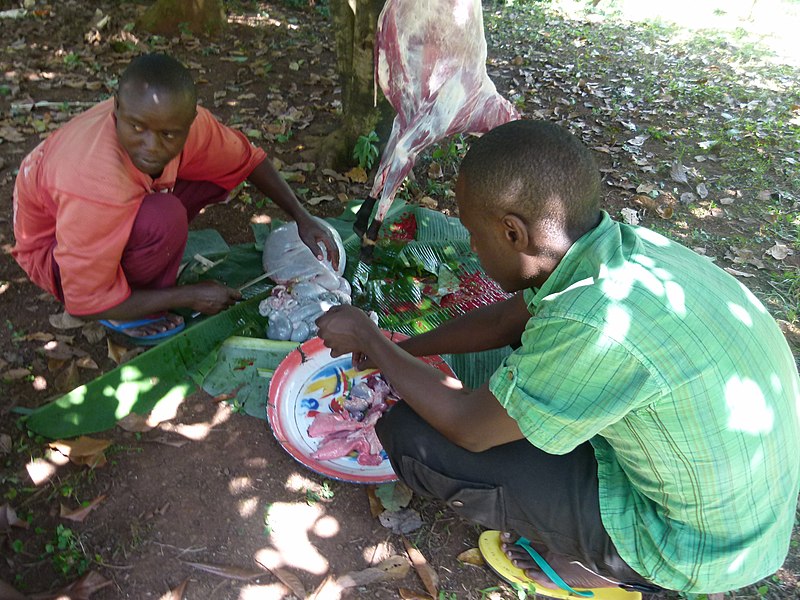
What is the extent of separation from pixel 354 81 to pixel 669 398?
3.03 m

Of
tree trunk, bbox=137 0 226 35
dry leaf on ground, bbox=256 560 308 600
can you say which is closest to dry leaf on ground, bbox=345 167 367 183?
dry leaf on ground, bbox=256 560 308 600

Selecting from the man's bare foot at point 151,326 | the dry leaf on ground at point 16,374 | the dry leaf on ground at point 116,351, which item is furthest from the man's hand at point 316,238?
the dry leaf on ground at point 16,374

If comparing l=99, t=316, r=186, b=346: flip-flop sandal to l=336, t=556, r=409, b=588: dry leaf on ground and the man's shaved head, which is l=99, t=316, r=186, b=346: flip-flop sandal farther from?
l=336, t=556, r=409, b=588: dry leaf on ground

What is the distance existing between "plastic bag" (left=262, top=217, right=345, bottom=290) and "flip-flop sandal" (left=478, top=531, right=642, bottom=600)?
1.39 m

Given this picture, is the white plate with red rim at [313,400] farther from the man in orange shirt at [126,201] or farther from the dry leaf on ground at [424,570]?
the man in orange shirt at [126,201]

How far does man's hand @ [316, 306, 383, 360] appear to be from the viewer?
6.42 feet

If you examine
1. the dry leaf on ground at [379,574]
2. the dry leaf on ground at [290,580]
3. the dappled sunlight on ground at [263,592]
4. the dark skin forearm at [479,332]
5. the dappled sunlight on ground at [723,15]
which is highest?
the dappled sunlight on ground at [723,15]

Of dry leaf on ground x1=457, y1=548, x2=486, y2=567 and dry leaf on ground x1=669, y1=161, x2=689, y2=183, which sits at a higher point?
dry leaf on ground x1=669, y1=161, x2=689, y2=183

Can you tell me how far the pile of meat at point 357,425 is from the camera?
232 centimetres

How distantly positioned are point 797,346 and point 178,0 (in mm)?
5861

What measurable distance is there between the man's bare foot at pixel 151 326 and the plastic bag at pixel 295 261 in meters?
0.51

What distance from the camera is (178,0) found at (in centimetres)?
593

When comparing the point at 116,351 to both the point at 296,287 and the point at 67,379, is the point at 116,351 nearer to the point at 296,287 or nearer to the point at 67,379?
the point at 67,379

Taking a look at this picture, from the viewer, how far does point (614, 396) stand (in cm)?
138
